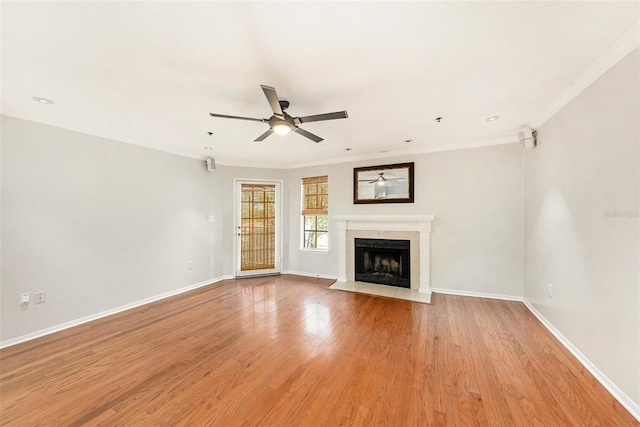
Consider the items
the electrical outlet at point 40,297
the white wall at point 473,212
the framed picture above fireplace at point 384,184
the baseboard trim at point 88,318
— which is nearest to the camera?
the baseboard trim at point 88,318

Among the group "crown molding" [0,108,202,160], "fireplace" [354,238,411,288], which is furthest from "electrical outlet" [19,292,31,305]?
"fireplace" [354,238,411,288]

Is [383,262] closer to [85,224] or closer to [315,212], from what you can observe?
[315,212]

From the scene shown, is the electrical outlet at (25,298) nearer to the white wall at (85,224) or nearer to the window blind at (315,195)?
the white wall at (85,224)

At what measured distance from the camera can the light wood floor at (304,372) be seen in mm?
1548

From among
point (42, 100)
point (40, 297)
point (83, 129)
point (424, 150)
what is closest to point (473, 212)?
point (424, 150)

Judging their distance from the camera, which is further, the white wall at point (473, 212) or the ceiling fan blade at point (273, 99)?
the white wall at point (473, 212)

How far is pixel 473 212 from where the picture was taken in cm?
370

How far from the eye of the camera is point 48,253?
8.80 feet

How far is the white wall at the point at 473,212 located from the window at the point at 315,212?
1.24m

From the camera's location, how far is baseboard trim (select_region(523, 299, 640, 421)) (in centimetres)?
153

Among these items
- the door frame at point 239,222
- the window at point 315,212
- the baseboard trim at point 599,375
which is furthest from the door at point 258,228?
the baseboard trim at point 599,375

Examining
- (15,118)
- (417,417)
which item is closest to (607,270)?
(417,417)

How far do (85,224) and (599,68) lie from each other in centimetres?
557

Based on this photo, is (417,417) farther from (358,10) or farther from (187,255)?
(187,255)
